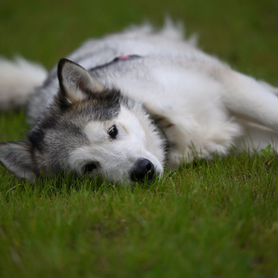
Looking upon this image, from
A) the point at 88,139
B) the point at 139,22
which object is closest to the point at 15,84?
the point at 88,139

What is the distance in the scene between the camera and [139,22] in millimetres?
10906

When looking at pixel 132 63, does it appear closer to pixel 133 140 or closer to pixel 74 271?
pixel 133 140

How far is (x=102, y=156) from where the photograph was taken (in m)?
3.57

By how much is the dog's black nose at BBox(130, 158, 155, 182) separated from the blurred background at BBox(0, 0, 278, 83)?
12.7 feet

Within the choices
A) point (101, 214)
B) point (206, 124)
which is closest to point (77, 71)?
point (206, 124)

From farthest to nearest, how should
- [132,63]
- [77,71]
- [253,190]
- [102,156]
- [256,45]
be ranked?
[256,45] < [132,63] < [77,71] < [102,156] < [253,190]

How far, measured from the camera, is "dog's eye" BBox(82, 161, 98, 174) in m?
3.64

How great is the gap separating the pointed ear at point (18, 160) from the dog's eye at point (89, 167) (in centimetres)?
56

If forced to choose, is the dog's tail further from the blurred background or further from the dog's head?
the dog's head

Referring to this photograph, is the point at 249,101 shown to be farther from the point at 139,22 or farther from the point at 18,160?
the point at 139,22

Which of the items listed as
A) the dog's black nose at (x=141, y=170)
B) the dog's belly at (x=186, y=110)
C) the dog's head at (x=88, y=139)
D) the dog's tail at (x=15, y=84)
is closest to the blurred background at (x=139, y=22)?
the dog's tail at (x=15, y=84)

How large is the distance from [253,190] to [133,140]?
97cm

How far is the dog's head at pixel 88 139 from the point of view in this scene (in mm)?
3535

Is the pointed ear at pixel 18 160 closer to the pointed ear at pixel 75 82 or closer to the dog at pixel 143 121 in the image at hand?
the dog at pixel 143 121
